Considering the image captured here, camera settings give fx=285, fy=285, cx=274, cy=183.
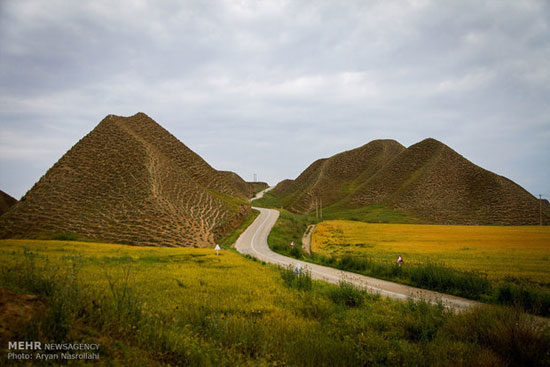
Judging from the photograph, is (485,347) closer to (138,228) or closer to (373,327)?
(373,327)

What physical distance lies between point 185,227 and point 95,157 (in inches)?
1128

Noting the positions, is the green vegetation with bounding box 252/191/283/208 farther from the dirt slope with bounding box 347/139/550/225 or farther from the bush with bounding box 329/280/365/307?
the bush with bounding box 329/280/365/307

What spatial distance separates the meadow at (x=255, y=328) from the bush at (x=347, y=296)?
66 mm

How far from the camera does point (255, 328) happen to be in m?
6.80

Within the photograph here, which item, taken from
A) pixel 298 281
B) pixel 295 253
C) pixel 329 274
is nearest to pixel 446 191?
pixel 295 253

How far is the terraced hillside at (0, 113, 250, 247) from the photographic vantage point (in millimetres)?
37906

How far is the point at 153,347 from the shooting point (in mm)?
4828

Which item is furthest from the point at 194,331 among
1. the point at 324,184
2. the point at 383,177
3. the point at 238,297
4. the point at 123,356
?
the point at 324,184

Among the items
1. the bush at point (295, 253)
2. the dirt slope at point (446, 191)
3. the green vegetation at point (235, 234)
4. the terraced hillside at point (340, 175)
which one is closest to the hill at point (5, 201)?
the green vegetation at point (235, 234)

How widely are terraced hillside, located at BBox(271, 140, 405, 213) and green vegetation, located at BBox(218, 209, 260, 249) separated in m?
37.5

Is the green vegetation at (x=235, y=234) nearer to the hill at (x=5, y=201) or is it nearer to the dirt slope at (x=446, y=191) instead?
the dirt slope at (x=446, y=191)

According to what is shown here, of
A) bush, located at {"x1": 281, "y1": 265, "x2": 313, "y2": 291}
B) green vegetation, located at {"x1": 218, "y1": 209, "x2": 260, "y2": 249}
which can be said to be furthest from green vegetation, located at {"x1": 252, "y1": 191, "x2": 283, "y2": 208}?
bush, located at {"x1": 281, "y1": 265, "x2": 313, "y2": 291}

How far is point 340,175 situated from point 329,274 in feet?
376

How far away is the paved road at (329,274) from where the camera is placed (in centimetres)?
1261
